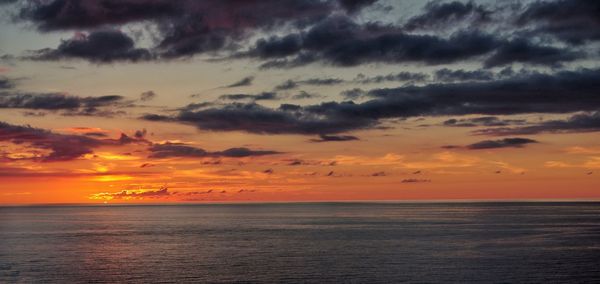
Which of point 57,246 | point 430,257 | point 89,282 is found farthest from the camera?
point 57,246

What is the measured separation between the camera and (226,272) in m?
97.4

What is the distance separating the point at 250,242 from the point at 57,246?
44240 mm

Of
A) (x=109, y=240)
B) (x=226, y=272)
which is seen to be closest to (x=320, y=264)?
(x=226, y=272)

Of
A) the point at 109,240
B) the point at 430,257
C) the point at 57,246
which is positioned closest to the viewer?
the point at 430,257

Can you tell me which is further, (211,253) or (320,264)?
(211,253)

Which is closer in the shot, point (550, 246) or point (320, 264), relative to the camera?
point (320, 264)

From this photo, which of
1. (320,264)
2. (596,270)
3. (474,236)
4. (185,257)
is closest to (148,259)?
(185,257)

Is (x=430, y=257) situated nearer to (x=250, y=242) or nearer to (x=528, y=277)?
(x=528, y=277)

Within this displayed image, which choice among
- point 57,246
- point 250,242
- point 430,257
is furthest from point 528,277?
point 57,246

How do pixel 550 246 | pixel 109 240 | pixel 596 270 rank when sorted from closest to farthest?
1. pixel 596 270
2. pixel 550 246
3. pixel 109 240

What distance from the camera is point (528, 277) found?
90.5 m

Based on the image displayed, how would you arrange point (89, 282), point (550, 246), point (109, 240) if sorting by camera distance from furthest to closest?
point (109, 240) → point (550, 246) → point (89, 282)

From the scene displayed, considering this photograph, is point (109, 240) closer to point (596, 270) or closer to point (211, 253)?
point (211, 253)

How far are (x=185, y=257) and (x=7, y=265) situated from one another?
30245mm
